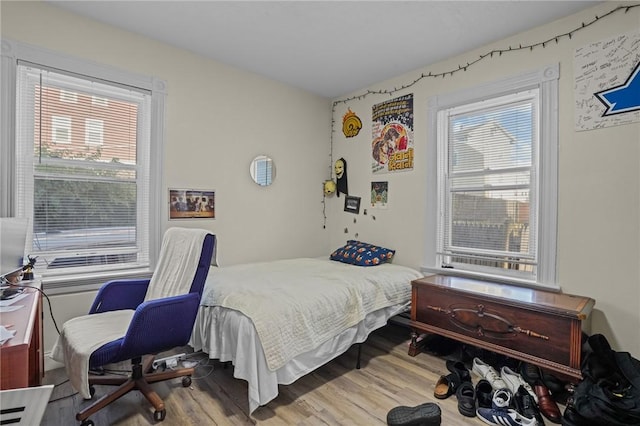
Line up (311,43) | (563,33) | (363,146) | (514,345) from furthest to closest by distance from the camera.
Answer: (363,146)
(311,43)
(563,33)
(514,345)

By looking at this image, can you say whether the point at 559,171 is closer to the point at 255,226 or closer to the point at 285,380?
the point at 285,380

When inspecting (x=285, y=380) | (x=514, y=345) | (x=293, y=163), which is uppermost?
(x=293, y=163)

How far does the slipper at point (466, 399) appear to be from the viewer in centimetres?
194

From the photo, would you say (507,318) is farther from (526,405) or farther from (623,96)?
(623,96)

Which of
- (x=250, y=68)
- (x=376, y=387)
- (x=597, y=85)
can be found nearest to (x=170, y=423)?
(x=376, y=387)

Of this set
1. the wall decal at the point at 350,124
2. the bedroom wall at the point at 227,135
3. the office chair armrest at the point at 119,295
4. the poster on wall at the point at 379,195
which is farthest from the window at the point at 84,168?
the poster on wall at the point at 379,195

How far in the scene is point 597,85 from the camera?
2.25 metres

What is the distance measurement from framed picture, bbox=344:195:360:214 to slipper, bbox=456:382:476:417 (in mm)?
2163

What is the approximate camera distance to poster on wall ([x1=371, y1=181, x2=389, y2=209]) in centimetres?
357

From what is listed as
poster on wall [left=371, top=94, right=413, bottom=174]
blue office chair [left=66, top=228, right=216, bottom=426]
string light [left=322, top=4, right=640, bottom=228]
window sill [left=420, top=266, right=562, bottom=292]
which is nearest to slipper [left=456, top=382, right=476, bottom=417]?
window sill [left=420, top=266, right=562, bottom=292]

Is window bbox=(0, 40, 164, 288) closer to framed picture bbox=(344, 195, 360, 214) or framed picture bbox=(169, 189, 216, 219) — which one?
framed picture bbox=(169, 189, 216, 219)

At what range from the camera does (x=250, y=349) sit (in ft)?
6.06

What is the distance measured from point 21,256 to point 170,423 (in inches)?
55.0

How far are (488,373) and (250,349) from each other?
1668mm
